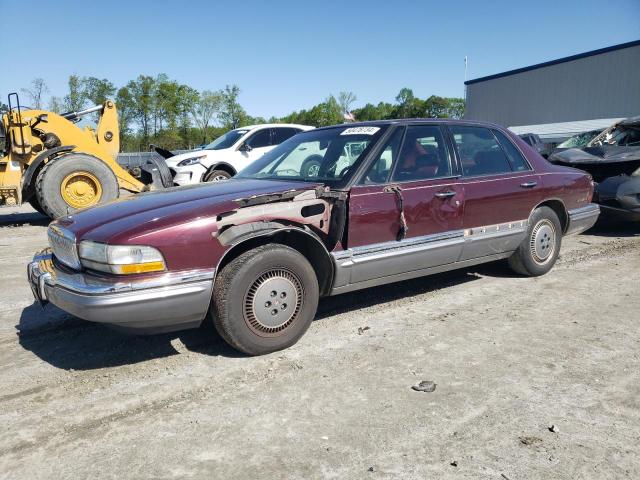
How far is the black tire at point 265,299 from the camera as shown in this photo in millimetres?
3145

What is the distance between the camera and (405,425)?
8.33ft

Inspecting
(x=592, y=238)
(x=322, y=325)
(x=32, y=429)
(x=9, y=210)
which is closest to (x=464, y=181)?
(x=322, y=325)

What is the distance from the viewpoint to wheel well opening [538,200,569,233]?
203 inches

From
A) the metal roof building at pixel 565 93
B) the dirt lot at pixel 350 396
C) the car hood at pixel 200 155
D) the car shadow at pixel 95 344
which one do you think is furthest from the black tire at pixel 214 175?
the metal roof building at pixel 565 93

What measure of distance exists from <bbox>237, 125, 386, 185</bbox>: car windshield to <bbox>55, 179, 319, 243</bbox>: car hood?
0.87 feet

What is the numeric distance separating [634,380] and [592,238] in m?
4.90

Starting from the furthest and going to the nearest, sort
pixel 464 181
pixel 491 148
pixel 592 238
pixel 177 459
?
1. pixel 592 238
2. pixel 491 148
3. pixel 464 181
4. pixel 177 459

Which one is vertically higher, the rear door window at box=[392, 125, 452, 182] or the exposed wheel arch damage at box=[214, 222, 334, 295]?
the rear door window at box=[392, 125, 452, 182]

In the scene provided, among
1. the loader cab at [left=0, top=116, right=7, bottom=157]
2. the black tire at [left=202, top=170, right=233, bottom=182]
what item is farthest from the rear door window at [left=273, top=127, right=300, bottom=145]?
the loader cab at [left=0, top=116, right=7, bottom=157]

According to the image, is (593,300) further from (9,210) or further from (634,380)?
(9,210)

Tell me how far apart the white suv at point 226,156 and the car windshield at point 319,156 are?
626cm

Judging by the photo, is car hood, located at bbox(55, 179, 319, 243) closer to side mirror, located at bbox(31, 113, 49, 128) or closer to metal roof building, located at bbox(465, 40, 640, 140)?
side mirror, located at bbox(31, 113, 49, 128)

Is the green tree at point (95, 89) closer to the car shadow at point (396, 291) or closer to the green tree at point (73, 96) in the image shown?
the green tree at point (73, 96)

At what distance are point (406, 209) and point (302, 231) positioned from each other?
0.94 meters
